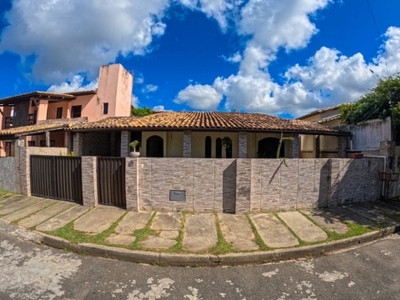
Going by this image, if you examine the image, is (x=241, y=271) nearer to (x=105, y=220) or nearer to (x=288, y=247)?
(x=288, y=247)

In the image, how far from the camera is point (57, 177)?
339 inches

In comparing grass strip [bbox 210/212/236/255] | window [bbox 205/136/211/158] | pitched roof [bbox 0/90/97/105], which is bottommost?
grass strip [bbox 210/212/236/255]

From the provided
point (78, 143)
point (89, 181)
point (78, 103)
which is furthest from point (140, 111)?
point (89, 181)

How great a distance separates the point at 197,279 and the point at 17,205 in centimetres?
724

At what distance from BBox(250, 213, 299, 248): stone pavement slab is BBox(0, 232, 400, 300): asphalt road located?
1.91 feet

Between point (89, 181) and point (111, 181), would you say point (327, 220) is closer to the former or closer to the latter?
point (111, 181)

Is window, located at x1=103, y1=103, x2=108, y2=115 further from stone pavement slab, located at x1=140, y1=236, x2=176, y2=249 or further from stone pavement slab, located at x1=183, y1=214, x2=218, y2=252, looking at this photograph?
stone pavement slab, located at x1=140, y1=236, x2=176, y2=249

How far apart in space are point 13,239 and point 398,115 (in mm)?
12092

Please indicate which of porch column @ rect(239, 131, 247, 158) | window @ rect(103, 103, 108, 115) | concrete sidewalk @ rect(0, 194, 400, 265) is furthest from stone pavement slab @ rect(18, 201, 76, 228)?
window @ rect(103, 103, 108, 115)

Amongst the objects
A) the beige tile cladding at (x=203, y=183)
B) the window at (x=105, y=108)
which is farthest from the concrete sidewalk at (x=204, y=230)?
the window at (x=105, y=108)

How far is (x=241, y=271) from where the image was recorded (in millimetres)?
4348

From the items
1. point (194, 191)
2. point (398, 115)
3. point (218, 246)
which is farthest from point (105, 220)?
point (398, 115)

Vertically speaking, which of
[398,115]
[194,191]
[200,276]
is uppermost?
[398,115]

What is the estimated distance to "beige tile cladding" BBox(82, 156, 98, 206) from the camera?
7715mm
